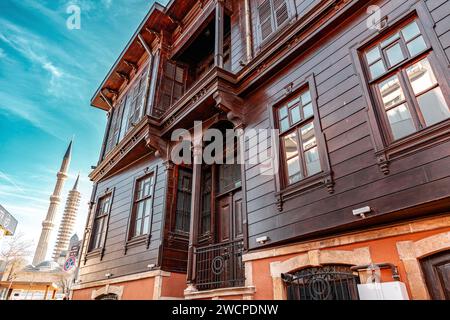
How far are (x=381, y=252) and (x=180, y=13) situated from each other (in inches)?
334

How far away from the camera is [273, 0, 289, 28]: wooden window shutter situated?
5.92 m

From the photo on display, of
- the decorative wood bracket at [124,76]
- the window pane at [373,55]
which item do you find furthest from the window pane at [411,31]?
the decorative wood bracket at [124,76]

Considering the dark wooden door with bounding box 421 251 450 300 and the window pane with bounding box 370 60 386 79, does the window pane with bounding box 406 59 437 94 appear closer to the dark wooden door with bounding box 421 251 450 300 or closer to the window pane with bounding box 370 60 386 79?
the window pane with bounding box 370 60 386 79

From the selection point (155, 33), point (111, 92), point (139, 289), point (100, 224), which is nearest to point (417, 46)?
point (139, 289)

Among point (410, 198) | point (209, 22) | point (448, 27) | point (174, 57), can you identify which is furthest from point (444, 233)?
point (174, 57)

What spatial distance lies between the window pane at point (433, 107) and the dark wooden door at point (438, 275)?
1395 millimetres

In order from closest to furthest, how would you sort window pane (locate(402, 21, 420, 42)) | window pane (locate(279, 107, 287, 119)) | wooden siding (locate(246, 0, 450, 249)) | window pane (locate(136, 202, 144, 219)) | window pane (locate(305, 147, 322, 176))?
wooden siding (locate(246, 0, 450, 249)) → window pane (locate(402, 21, 420, 42)) → window pane (locate(305, 147, 322, 176)) → window pane (locate(279, 107, 287, 119)) → window pane (locate(136, 202, 144, 219))

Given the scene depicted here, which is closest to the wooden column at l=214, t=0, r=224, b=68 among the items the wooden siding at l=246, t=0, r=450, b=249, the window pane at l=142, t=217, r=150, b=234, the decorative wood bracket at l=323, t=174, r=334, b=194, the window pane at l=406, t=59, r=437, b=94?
the wooden siding at l=246, t=0, r=450, b=249

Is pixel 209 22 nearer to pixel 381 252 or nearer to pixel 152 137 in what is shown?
pixel 152 137

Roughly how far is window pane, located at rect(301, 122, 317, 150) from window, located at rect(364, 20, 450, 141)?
1031 millimetres

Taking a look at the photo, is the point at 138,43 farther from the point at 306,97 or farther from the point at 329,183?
the point at 329,183

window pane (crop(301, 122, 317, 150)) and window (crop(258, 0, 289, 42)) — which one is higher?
window (crop(258, 0, 289, 42))

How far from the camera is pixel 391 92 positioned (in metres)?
3.65

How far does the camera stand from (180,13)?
8852 millimetres
